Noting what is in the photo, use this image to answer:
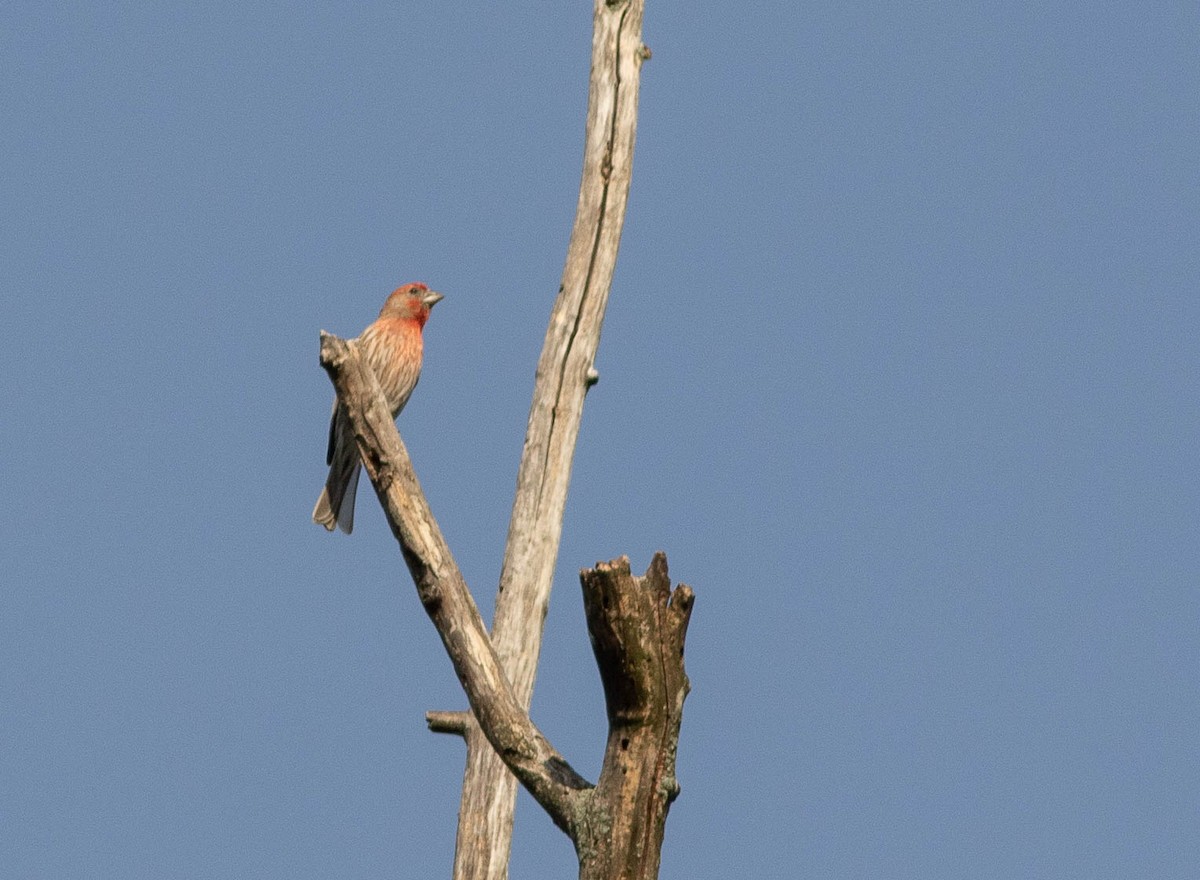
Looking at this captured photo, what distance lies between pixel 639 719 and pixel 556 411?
3.00 m

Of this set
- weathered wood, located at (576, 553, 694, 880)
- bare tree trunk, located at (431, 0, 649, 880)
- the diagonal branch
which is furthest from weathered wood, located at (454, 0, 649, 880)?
weathered wood, located at (576, 553, 694, 880)

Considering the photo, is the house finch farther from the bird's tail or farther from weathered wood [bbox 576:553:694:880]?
weathered wood [bbox 576:553:694:880]

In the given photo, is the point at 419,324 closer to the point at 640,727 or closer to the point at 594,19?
the point at 594,19

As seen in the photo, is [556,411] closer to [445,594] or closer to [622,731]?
[445,594]

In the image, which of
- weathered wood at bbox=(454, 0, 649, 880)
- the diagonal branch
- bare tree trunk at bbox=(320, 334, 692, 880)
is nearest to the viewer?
bare tree trunk at bbox=(320, 334, 692, 880)

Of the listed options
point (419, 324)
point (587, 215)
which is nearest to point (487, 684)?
point (587, 215)

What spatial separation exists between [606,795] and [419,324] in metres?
6.01

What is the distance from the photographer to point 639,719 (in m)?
5.11

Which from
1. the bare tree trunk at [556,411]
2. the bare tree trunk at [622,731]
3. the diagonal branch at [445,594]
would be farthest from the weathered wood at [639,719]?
the bare tree trunk at [556,411]

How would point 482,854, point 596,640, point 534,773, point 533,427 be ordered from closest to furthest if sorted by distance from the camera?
1. point 596,640
2. point 534,773
3. point 482,854
4. point 533,427

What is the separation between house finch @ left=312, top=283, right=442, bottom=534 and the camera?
9445 millimetres

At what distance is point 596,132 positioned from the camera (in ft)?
27.0

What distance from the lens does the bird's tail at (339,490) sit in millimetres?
9430

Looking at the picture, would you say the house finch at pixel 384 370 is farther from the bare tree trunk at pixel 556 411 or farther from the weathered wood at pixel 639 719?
the weathered wood at pixel 639 719
